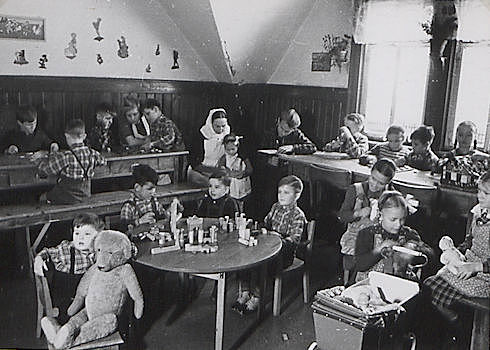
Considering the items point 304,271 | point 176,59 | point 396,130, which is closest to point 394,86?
point 396,130

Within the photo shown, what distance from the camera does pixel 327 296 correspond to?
5.50 feet

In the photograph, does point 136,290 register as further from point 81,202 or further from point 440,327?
point 440,327

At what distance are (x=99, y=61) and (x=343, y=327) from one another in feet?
7.33

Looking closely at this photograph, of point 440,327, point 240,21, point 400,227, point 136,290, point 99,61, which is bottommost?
point 440,327

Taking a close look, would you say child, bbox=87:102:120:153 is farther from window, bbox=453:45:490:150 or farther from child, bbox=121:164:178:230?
window, bbox=453:45:490:150

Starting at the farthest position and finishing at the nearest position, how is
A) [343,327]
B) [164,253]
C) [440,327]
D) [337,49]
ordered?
1. [337,49]
2. [440,327]
3. [164,253]
4. [343,327]

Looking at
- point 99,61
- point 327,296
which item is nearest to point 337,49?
point 99,61

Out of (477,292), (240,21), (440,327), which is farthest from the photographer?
(240,21)

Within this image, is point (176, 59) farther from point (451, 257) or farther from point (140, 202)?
point (451, 257)

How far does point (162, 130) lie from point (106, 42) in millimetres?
713

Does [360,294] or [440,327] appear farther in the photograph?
[440,327]

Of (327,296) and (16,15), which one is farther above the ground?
(16,15)

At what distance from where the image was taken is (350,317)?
1611mm

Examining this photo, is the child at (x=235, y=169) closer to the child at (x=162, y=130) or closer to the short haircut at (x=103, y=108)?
the child at (x=162, y=130)
